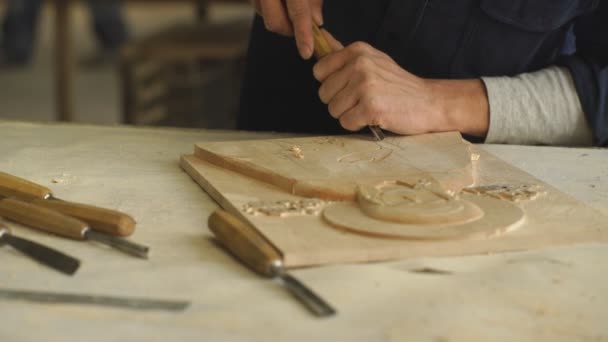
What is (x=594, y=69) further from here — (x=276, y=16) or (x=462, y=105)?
(x=276, y=16)

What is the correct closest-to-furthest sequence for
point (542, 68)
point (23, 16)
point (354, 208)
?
point (354, 208)
point (542, 68)
point (23, 16)

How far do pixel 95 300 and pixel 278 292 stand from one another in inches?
7.0

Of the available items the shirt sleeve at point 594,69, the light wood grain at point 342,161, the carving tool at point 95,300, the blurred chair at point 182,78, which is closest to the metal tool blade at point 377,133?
the light wood grain at point 342,161

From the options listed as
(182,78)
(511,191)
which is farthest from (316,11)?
(182,78)

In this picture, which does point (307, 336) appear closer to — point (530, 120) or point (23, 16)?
point (530, 120)

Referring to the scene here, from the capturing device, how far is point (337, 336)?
0.83 meters

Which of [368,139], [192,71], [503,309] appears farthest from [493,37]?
[192,71]

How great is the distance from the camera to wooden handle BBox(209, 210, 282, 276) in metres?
0.94

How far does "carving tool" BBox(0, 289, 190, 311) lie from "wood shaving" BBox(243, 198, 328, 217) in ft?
0.72

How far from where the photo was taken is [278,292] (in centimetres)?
91

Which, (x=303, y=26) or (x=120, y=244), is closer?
(x=120, y=244)

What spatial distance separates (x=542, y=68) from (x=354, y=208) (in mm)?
701

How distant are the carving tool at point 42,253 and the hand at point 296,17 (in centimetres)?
62

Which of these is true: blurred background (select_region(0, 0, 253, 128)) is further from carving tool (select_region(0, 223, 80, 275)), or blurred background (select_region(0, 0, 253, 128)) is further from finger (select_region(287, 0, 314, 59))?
carving tool (select_region(0, 223, 80, 275))
